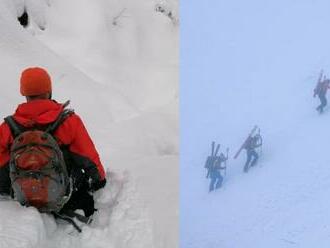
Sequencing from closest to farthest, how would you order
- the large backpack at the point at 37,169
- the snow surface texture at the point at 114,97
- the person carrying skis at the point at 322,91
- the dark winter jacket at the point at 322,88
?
1. the large backpack at the point at 37,169
2. the snow surface texture at the point at 114,97
3. the person carrying skis at the point at 322,91
4. the dark winter jacket at the point at 322,88

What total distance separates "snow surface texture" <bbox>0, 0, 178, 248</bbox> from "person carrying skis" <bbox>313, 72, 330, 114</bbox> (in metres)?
1.00

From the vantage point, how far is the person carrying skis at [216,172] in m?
3.54

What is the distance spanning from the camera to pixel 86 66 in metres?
8.63

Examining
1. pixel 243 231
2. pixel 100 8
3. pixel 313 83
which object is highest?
pixel 100 8

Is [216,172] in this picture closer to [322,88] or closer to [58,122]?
[322,88]

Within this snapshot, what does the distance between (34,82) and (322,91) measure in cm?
189

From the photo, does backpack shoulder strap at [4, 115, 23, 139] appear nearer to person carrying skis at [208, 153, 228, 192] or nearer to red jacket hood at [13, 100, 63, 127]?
red jacket hood at [13, 100, 63, 127]

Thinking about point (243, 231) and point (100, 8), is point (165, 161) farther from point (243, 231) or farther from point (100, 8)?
point (100, 8)

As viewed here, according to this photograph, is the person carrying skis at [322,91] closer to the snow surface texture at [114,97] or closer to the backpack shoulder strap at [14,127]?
the snow surface texture at [114,97]

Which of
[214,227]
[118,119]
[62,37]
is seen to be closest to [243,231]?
[214,227]

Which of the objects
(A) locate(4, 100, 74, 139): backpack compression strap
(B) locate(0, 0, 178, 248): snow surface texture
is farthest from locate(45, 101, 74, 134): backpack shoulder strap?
(B) locate(0, 0, 178, 248): snow surface texture

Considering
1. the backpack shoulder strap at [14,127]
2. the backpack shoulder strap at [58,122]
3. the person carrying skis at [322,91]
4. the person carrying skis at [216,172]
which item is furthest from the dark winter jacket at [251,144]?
the backpack shoulder strap at [14,127]

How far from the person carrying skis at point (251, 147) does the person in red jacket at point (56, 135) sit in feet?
3.69

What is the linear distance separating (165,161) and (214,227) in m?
1.08
